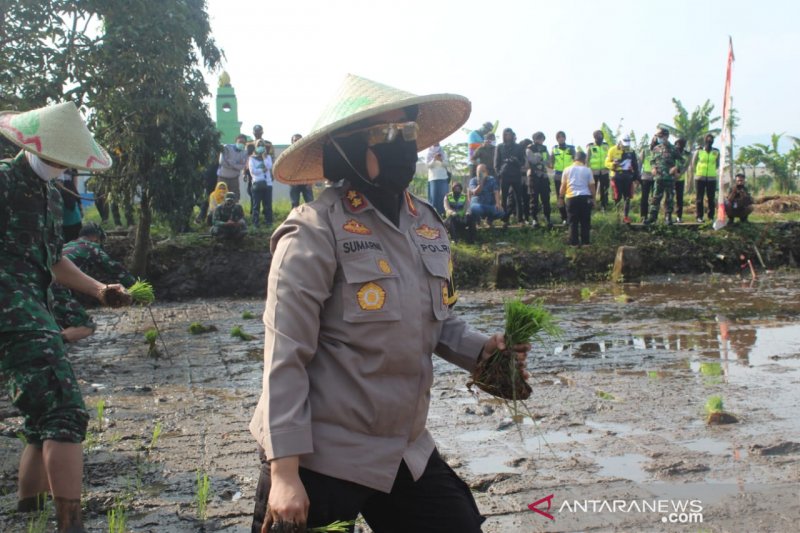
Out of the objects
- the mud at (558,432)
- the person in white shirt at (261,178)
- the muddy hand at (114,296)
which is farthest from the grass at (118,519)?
the person in white shirt at (261,178)

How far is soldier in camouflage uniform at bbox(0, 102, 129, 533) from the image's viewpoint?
12.7 ft

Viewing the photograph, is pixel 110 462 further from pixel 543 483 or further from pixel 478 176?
pixel 478 176

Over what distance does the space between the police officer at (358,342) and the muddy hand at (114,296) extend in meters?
2.12

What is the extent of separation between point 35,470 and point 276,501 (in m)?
2.50

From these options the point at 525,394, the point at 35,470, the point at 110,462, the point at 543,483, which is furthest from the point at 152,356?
the point at 525,394

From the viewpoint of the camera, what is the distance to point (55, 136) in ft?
14.1

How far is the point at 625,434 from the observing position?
5832 mm

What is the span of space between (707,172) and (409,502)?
57.9ft

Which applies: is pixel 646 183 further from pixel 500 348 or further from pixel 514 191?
pixel 500 348

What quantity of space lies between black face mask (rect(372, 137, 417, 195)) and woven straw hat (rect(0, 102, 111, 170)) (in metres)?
2.09

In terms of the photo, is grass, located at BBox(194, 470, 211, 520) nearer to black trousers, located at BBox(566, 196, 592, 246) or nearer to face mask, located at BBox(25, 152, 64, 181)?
face mask, located at BBox(25, 152, 64, 181)

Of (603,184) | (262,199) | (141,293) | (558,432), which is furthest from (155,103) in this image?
(603,184)

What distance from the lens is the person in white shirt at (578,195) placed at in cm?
1662

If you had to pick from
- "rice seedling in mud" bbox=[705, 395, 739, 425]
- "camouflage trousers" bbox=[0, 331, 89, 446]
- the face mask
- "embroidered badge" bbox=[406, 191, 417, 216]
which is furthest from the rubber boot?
"rice seedling in mud" bbox=[705, 395, 739, 425]
